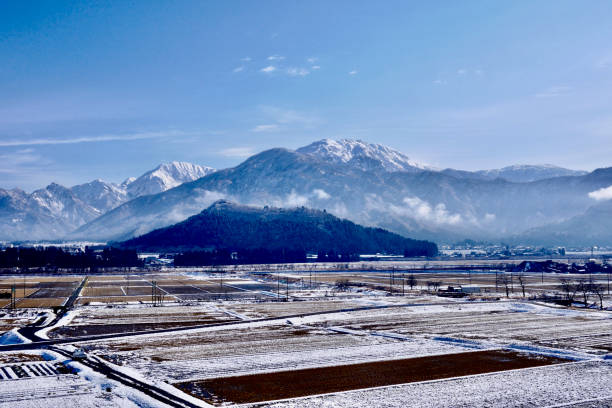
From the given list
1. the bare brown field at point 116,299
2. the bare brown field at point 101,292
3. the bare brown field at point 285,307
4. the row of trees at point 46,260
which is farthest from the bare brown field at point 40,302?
the row of trees at point 46,260

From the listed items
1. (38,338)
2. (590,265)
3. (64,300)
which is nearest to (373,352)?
(38,338)

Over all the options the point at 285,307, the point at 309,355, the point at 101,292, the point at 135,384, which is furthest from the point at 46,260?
the point at 135,384

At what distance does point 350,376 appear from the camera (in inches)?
1431

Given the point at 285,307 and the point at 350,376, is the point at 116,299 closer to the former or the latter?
the point at 285,307

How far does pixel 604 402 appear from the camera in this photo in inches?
1188

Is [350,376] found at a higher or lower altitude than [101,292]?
lower

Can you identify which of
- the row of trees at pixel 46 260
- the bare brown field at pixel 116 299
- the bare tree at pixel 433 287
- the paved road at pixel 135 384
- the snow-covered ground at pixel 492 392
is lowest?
the bare tree at pixel 433 287

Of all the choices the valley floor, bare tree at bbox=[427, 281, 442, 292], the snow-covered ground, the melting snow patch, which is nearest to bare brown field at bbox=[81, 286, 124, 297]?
the valley floor

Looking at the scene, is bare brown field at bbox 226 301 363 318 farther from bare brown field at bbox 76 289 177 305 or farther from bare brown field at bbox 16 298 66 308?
bare brown field at bbox 16 298 66 308

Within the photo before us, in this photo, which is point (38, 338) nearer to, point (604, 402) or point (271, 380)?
point (271, 380)

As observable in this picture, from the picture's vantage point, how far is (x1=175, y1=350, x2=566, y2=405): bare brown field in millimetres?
32375

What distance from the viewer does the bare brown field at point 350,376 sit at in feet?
106

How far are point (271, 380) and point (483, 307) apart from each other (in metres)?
46.8

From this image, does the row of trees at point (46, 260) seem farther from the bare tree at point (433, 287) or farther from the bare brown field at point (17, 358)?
the bare brown field at point (17, 358)
